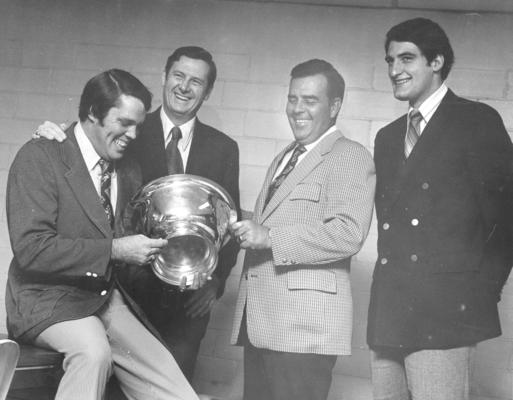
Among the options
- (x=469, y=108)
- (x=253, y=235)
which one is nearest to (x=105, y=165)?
(x=253, y=235)

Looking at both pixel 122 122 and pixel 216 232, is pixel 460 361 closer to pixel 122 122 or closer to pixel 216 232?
pixel 216 232

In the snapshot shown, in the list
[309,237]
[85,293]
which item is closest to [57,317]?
Answer: [85,293]

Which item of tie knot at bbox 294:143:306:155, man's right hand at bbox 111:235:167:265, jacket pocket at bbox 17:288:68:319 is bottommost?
jacket pocket at bbox 17:288:68:319

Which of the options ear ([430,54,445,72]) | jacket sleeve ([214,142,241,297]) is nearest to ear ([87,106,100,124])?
jacket sleeve ([214,142,241,297])

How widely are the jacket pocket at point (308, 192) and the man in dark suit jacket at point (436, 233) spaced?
16cm

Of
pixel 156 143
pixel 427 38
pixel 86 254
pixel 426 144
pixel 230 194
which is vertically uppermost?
pixel 427 38

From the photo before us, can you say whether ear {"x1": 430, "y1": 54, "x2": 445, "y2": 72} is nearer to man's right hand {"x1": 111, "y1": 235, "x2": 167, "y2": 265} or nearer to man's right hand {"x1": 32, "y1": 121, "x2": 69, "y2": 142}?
man's right hand {"x1": 111, "y1": 235, "x2": 167, "y2": 265}

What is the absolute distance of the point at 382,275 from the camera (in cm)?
141

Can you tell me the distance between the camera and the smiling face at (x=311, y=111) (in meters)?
1.47

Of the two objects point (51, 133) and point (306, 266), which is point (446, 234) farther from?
point (51, 133)

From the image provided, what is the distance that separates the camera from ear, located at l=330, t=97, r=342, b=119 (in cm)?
149

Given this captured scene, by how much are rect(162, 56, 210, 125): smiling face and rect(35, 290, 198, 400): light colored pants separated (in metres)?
0.52

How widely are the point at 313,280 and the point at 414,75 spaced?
54 cm

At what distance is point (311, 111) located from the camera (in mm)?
1472
